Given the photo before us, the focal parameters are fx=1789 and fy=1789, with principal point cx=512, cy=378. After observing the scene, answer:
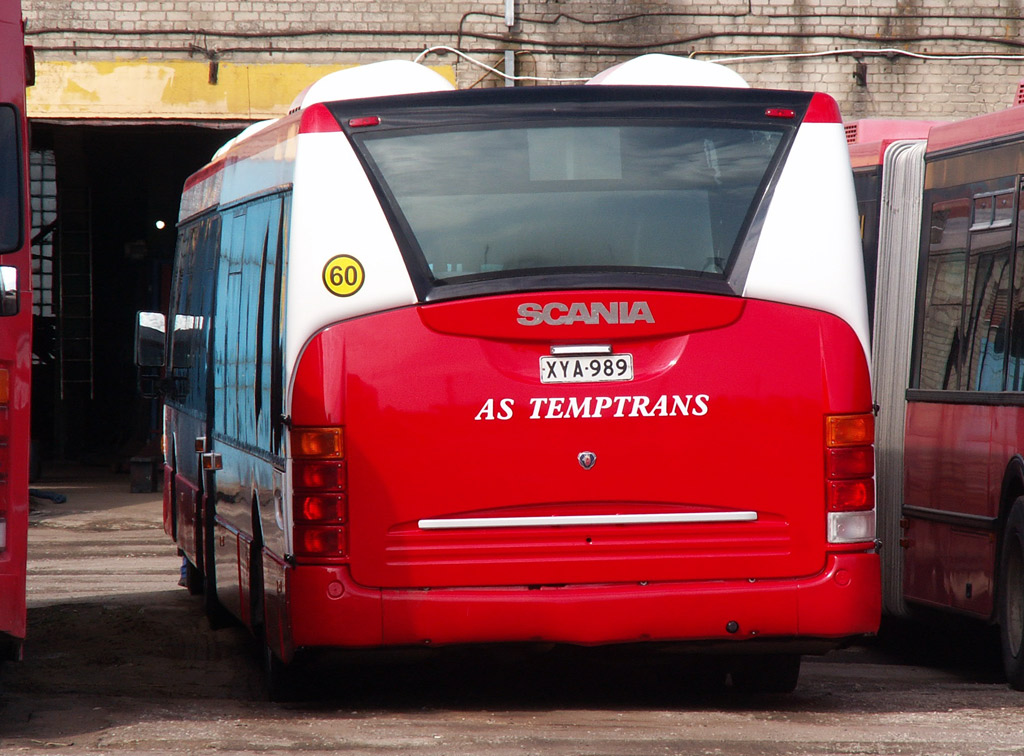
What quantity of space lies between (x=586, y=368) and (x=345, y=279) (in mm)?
1012

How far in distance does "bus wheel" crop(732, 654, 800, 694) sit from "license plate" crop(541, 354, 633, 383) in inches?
62.9

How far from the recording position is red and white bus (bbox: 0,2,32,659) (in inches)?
261

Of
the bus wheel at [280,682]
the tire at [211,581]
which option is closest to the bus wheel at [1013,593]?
the bus wheel at [280,682]

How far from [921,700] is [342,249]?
3.25 metres

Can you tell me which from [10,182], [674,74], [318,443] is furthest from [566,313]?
[10,182]

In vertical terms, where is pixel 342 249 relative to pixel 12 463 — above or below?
above

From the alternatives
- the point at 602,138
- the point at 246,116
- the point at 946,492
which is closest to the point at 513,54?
the point at 246,116

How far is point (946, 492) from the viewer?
31.1 ft

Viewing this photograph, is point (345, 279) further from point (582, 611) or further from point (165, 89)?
point (165, 89)

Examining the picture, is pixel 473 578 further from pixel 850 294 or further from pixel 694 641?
pixel 850 294

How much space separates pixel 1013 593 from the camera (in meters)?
8.67

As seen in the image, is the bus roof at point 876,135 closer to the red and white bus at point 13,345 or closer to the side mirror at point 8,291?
the red and white bus at point 13,345

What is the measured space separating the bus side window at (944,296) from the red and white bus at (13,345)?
4948 mm

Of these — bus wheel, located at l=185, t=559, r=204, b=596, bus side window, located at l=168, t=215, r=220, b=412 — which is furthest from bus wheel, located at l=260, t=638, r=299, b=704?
bus wheel, located at l=185, t=559, r=204, b=596
